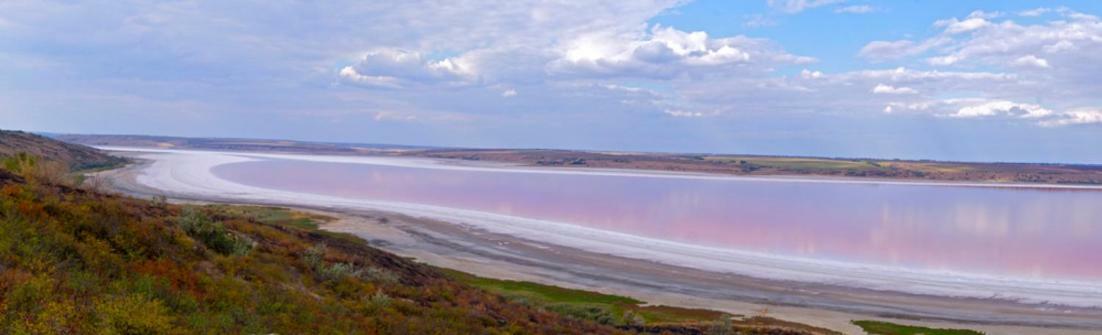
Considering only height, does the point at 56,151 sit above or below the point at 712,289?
above

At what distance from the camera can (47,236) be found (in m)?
10.0

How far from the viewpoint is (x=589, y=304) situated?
83.1 feet

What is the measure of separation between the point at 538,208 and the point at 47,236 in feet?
178

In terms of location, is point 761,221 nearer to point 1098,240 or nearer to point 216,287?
point 1098,240

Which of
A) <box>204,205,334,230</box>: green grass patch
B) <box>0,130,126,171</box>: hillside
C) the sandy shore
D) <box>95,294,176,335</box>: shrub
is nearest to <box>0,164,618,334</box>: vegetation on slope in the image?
<box>95,294,176,335</box>: shrub

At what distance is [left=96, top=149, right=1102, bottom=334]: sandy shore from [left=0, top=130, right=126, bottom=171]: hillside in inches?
2489

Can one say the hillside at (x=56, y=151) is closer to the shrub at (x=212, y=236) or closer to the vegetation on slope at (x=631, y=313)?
the vegetation on slope at (x=631, y=313)

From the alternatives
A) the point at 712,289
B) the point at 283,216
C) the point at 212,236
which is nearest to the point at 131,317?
the point at 212,236

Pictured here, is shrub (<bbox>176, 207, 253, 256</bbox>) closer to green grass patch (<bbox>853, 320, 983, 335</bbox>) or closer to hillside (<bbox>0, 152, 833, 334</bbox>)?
hillside (<bbox>0, 152, 833, 334</bbox>)

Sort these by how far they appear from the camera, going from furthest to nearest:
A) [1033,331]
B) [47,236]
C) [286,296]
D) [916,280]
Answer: [916,280], [1033,331], [286,296], [47,236]

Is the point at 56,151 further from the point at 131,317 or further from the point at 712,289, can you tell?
the point at 131,317

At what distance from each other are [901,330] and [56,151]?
108 m

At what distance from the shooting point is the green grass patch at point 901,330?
2366 cm

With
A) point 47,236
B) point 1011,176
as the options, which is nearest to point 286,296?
point 47,236
